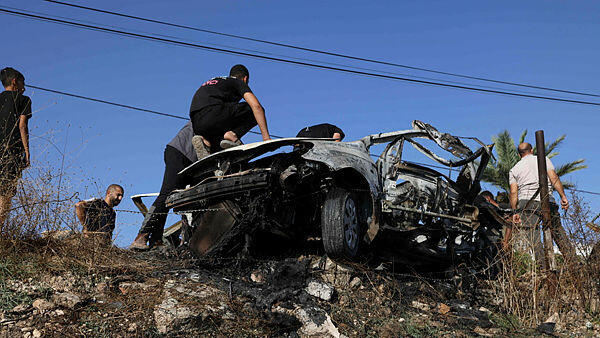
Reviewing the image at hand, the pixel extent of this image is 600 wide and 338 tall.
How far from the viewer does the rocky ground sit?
5.41 m

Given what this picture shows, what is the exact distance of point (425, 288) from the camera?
7.25 meters

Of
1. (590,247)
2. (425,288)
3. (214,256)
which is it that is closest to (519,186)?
(590,247)

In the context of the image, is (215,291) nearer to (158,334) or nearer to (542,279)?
(158,334)

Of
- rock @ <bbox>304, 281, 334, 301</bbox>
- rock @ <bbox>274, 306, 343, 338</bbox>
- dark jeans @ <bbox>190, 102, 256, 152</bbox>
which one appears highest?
dark jeans @ <bbox>190, 102, 256, 152</bbox>

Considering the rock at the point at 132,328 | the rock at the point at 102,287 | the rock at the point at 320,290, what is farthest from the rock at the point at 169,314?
the rock at the point at 320,290

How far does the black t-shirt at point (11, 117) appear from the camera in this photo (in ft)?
21.2

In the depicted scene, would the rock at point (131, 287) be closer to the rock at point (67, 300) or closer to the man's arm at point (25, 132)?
the rock at point (67, 300)

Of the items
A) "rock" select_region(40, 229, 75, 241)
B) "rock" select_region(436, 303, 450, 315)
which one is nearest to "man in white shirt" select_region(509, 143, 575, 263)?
"rock" select_region(436, 303, 450, 315)

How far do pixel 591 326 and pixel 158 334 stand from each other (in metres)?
5.39

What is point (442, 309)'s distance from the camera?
6.82 metres

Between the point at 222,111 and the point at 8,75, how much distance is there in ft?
7.88

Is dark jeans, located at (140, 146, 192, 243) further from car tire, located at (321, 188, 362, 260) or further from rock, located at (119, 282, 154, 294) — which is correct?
car tire, located at (321, 188, 362, 260)

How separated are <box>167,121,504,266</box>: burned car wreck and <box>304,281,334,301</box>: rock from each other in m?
0.48

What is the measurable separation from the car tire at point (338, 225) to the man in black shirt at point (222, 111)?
47.6 inches
